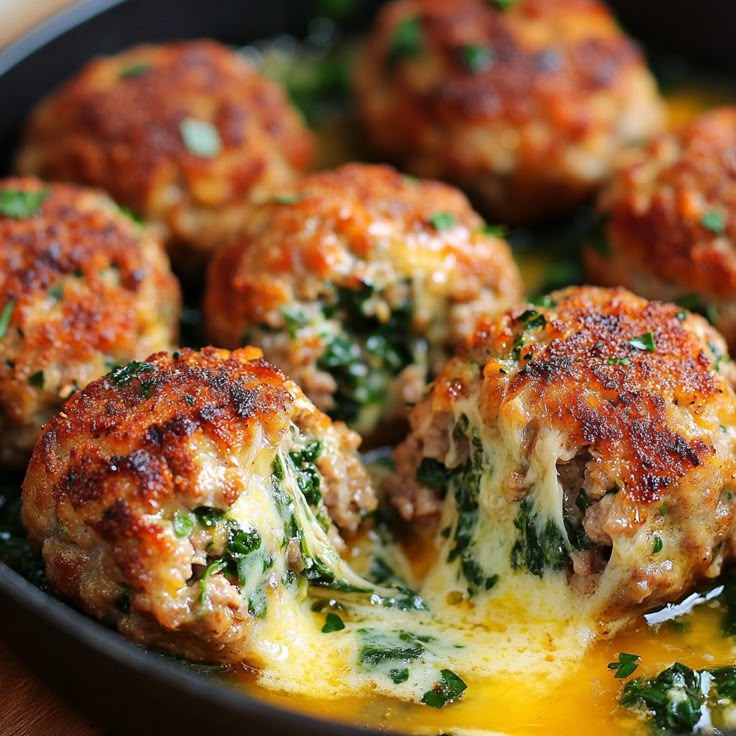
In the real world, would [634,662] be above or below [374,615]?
below

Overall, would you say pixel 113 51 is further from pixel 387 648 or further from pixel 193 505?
pixel 387 648

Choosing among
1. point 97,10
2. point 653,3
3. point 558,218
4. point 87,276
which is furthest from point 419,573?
point 653,3

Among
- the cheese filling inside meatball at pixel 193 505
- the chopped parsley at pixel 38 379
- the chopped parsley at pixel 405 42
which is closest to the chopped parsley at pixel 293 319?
the cheese filling inside meatball at pixel 193 505

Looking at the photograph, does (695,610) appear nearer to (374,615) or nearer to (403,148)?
(374,615)

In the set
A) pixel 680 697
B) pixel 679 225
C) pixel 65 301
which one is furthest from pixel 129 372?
pixel 679 225

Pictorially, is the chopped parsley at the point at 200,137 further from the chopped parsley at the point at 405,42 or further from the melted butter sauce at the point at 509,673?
the melted butter sauce at the point at 509,673

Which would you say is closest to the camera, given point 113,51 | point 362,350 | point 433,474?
point 433,474

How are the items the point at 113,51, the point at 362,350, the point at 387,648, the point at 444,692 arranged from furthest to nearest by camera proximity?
the point at 113,51
the point at 362,350
the point at 387,648
the point at 444,692
